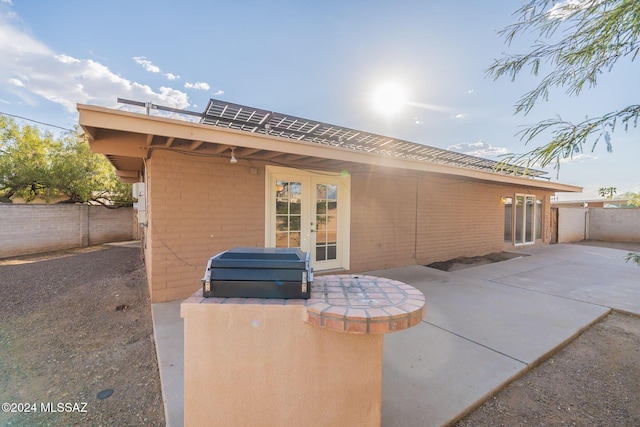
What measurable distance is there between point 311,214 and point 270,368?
156 inches

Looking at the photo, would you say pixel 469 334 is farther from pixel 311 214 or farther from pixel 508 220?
pixel 508 220

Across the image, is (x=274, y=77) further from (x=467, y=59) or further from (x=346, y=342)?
(x=346, y=342)

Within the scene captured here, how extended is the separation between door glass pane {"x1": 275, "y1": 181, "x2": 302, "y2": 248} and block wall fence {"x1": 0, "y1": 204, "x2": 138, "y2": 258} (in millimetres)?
9280

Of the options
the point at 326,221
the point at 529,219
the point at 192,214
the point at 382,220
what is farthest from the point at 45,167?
the point at 529,219

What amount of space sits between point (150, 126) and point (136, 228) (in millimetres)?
10910

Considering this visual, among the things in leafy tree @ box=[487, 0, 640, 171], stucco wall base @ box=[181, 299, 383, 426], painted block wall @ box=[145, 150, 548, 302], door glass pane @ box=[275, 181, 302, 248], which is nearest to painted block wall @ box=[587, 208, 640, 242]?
painted block wall @ box=[145, 150, 548, 302]

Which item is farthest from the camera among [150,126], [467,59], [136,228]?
[136,228]

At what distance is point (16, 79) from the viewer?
7.67m

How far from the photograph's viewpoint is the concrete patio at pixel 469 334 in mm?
1919

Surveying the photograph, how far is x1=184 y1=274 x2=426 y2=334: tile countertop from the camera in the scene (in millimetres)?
1158

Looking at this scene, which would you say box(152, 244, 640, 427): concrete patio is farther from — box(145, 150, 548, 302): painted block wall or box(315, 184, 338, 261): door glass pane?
box(315, 184, 338, 261): door glass pane

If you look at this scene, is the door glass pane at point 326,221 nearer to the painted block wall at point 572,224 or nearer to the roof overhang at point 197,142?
the roof overhang at point 197,142

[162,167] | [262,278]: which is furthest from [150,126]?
[262,278]

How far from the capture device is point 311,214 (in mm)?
5211
